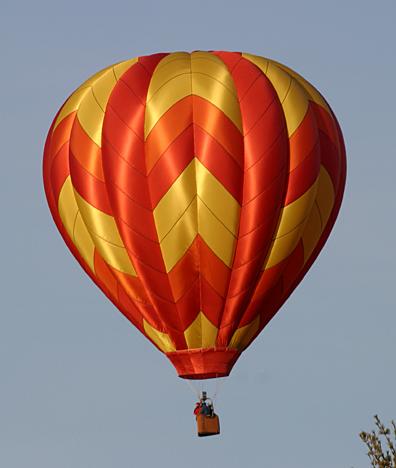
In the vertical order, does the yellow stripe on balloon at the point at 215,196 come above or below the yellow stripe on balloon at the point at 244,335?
above

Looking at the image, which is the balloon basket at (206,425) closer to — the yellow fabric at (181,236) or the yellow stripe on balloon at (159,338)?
the yellow stripe on balloon at (159,338)

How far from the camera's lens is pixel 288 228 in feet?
161

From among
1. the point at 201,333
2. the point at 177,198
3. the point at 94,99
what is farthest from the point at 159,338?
the point at 94,99

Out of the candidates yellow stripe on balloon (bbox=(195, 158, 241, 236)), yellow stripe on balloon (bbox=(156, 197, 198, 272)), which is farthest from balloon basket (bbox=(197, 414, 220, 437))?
yellow stripe on balloon (bbox=(195, 158, 241, 236))

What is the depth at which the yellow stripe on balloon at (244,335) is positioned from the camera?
4909cm

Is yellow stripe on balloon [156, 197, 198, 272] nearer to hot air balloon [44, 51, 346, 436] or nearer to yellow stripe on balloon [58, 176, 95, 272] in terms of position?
hot air balloon [44, 51, 346, 436]

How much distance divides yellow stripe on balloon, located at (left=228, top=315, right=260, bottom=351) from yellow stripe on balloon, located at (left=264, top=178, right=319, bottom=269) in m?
1.12

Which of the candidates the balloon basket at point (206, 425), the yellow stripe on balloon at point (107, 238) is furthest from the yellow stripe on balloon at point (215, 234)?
the balloon basket at point (206, 425)

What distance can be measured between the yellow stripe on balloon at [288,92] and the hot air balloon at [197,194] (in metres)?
0.03

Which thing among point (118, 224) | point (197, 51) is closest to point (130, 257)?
point (118, 224)

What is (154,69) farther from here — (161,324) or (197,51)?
(161,324)

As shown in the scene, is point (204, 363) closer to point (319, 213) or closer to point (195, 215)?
point (195, 215)

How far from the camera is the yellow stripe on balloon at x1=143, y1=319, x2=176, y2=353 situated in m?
49.1

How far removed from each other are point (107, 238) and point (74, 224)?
3.37 ft
